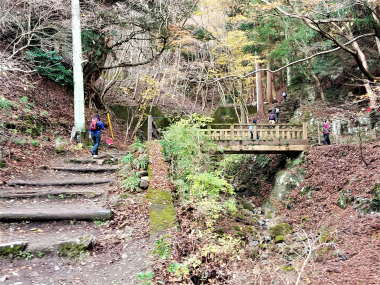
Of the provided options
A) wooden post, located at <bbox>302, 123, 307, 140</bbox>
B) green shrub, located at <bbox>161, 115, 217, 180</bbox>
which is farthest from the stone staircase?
wooden post, located at <bbox>302, 123, 307, 140</bbox>

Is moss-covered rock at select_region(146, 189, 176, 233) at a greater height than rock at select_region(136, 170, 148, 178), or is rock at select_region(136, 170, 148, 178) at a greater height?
rock at select_region(136, 170, 148, 178)

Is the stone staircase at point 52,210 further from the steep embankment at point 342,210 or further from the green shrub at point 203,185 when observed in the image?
the steep embankment at point 342,210

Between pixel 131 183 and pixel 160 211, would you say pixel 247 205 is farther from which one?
pixel 160 211

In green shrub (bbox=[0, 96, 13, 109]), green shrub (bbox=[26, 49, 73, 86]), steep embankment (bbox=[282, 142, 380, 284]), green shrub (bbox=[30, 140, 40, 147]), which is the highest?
green shrub (bbox=[26, 49, 73, 86])

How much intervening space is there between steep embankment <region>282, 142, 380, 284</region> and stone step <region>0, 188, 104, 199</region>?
502 cm

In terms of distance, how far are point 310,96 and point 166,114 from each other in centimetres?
1129

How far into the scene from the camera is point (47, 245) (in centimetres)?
489

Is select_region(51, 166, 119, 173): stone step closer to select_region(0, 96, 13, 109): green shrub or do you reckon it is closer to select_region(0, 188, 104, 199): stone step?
select_region(0, 188, 104, 199): stone step

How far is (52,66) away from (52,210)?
36.8 ft

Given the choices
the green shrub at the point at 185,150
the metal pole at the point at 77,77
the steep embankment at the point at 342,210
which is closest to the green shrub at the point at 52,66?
the metal pole at the point at 77,77

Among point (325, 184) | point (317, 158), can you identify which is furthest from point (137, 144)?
point (317, 158)

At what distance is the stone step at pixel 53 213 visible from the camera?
18.6 feet

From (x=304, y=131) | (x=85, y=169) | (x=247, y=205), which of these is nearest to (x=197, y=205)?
(x=85, y=169)

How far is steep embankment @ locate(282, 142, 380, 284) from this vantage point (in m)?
6.76
